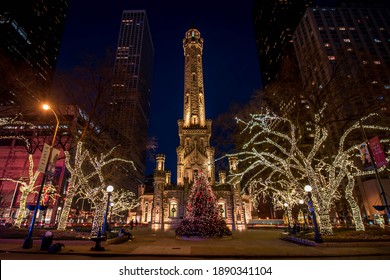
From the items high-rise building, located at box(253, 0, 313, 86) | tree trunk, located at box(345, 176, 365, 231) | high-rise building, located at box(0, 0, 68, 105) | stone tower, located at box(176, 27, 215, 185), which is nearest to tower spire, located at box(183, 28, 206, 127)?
stone tower, located at box(176, 27, 215, 185)

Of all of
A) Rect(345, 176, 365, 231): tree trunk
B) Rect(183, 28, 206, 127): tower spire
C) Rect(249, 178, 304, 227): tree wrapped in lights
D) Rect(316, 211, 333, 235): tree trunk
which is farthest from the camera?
Rect(183, 28, 206, 127): tower spire

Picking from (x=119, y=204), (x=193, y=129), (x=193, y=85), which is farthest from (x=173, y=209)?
(x=193, y=85)

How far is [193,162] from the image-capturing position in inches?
1889

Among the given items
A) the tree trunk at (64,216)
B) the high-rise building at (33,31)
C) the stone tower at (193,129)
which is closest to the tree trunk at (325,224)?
the tree trunk at (64,216)

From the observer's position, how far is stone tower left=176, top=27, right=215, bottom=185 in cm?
4762

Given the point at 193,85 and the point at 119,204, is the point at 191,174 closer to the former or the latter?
the point at 119,204

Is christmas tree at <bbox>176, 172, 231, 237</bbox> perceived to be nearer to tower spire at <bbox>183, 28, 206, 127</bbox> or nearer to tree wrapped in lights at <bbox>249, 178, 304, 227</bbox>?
tree wrapped in lights at <bbox>249, 178, 304, 227</bbox>

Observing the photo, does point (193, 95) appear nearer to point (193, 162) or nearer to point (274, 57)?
point (193, 162)

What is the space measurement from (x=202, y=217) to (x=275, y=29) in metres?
114

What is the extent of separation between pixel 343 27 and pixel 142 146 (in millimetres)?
78723

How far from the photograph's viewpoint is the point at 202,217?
1694cm

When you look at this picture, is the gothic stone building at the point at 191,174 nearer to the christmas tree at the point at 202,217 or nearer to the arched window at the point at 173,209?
the arched window at the point at 173,209

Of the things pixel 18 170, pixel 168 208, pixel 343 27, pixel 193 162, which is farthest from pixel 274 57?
pixel 18 170

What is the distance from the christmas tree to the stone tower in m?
23.5
